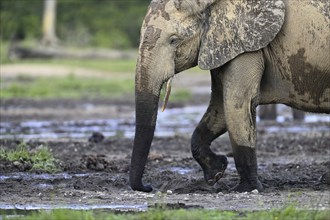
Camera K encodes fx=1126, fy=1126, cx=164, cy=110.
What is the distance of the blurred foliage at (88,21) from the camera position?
157 ft

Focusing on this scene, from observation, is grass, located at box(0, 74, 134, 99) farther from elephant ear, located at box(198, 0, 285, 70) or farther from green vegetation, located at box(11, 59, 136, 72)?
elephant ear, located at box(198, 0, 285, 70)

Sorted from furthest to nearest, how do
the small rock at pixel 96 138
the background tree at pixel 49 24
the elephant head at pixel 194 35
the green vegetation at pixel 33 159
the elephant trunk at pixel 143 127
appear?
the background tree at pixel 49 24, the small rock at pixel 96 138, the green vegetation at pixel 33 159, the elephant head at pixel 194 35, the elephant trunk at pixel 143 127

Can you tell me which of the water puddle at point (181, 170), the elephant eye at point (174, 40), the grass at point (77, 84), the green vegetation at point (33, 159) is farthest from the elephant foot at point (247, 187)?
the grass at point (77, 84)

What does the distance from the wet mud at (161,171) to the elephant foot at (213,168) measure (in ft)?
0.29

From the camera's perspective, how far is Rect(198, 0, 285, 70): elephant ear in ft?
37.3

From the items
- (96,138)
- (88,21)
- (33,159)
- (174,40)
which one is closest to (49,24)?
(88,21)

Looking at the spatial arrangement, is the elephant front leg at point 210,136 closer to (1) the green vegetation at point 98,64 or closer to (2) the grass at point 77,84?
(2) the grass at point 77,84

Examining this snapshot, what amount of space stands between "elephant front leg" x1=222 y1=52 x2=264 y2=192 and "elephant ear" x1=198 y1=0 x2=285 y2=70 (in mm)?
129

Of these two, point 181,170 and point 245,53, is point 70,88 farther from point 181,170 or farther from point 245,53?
point 245,53

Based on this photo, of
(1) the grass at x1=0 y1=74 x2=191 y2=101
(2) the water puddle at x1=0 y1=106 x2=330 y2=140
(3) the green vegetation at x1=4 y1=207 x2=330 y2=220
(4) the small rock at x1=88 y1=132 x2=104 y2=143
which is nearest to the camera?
(3) the green vegetation at x1=4 y1=207 x2=330 y2=220

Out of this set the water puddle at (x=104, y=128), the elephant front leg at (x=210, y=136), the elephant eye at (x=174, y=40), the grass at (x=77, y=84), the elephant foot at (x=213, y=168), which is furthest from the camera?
the grass at (x=77, y=84)

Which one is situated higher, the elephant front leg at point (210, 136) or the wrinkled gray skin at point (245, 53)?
the wrinkled gray skin at point (245, 53)

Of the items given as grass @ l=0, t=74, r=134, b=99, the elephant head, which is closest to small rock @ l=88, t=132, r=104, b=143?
the elephant head

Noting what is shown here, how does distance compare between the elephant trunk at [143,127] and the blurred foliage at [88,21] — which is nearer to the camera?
the elephant trunk at [143,127]
